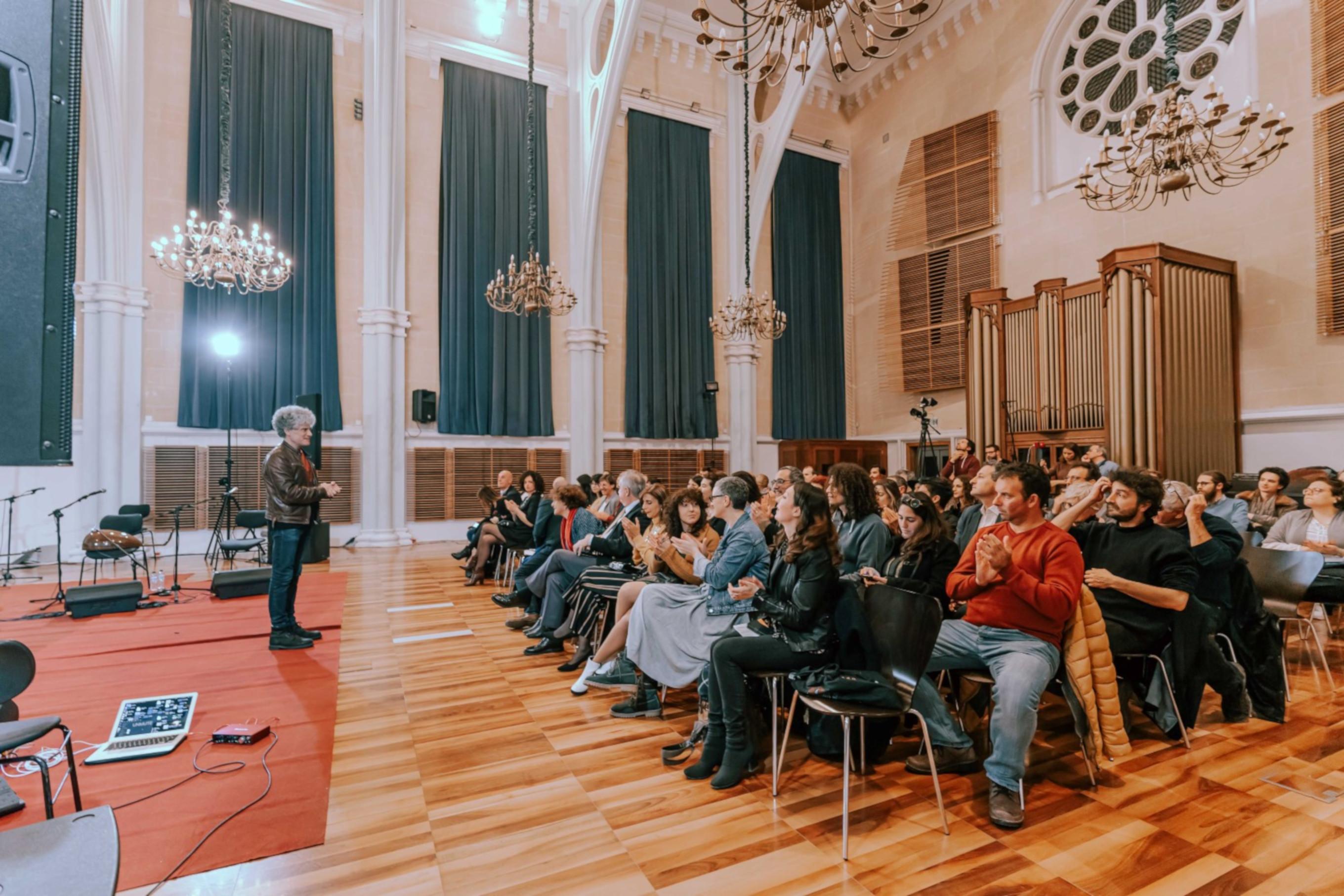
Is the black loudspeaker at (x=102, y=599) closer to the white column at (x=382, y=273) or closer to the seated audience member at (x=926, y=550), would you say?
the white column at (x=382, y=273)

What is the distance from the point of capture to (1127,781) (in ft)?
8.20

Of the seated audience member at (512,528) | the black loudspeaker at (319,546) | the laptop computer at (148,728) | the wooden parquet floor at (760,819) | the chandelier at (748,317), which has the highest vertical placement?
the chandelier at (748,317)

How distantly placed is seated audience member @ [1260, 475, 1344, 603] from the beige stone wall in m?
4.32

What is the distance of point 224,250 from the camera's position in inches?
267

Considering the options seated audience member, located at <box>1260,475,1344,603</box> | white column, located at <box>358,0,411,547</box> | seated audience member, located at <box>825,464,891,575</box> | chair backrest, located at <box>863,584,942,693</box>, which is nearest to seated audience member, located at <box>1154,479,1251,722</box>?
seated audience member, located at <box>1260,475,1344,603</box>

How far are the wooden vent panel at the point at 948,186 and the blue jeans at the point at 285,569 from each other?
1076 centimetres

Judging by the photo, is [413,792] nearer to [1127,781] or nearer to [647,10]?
[1127,781]

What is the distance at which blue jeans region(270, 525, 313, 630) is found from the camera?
4.06 meters

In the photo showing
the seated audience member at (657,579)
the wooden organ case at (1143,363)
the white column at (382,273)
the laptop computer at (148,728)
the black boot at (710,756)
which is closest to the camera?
the black boot at (710,756)

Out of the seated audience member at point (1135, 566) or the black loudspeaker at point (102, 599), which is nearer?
the seated audience member at point (1135, 566)

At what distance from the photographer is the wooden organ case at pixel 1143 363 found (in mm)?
7344

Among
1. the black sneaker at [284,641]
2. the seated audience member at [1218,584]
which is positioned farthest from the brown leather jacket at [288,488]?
the seated audience member at [1218,584]

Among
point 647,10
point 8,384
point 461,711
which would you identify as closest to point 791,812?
point 461,711

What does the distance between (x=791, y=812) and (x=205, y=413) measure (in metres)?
8.83
